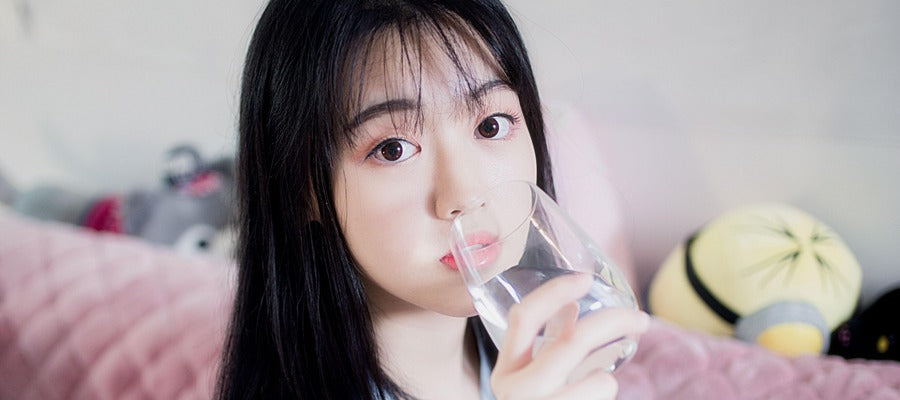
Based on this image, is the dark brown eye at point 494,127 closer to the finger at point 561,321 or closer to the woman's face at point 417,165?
the woman's face at point 417,165

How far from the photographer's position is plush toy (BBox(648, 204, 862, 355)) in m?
0.87

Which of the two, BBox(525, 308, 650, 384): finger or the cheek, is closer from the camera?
BBox(525, 308, 650, 384): finger

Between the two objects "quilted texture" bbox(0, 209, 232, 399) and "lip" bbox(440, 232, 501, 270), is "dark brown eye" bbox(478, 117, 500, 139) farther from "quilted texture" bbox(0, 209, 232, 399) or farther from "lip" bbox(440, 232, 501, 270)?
"quilted texture" bbox(0, 209, 232, 399)

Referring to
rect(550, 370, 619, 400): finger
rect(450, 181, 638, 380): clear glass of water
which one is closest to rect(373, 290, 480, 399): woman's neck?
rect(450, 181, 638, 380): clear glass of water

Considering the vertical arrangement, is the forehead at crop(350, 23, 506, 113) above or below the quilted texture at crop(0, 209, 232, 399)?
above

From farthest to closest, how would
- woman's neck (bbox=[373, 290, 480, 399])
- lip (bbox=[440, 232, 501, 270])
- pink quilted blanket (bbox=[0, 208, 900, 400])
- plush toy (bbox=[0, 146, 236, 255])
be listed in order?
plush toy (bbox=[0, 146, 236, 255]) < pink quilted blanket (bbox=[0, 208, 900, 400]) < woman's neck (bbox=[373, 290, 480, 399]) < lip (bbox=[440, 232, 501, 270])

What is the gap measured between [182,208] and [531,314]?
3.65 ft

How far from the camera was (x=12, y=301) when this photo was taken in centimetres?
107

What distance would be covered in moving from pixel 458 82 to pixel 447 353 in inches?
11.5

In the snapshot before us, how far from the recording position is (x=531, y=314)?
0.41m

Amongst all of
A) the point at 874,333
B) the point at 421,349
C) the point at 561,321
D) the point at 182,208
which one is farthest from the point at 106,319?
the point at 874,333

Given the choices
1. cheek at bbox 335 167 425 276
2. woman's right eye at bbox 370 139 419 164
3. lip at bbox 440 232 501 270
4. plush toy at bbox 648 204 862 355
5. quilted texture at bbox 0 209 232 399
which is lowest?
plush toy at bbox 648 204 862 355

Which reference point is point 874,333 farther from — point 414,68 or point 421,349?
point 414,68

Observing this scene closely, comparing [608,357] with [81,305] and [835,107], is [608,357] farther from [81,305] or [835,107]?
[81,305]
